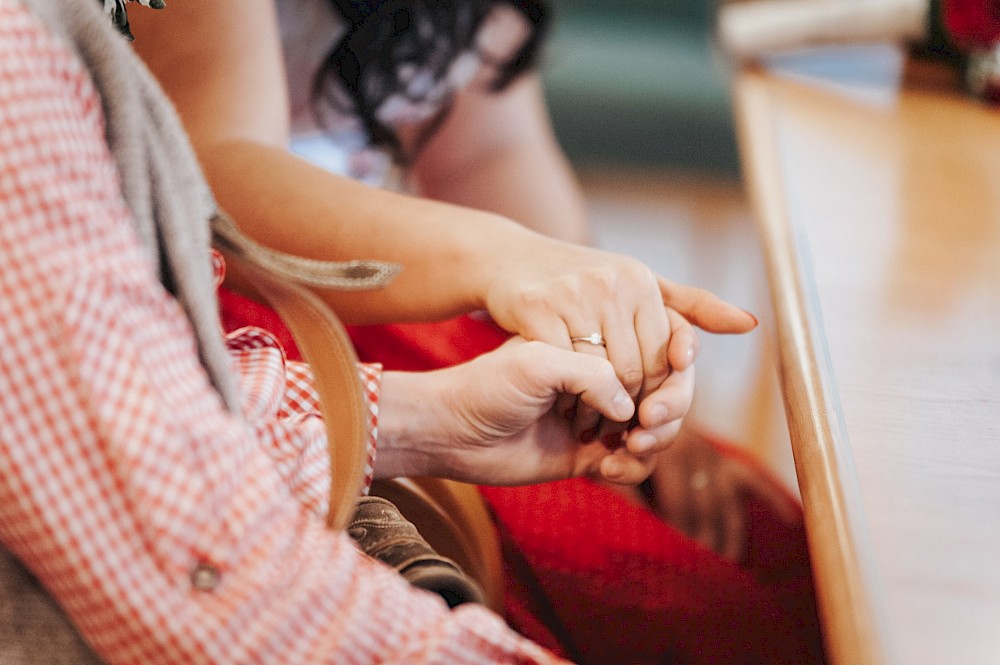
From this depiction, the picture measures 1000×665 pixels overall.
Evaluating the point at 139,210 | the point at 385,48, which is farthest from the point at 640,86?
the point at 139,210

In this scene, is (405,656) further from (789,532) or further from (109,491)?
(789,532)

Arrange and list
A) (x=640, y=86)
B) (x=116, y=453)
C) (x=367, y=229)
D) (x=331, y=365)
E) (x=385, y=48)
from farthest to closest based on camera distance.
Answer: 1. (x=640, y=86)
2. (x=385, y=48)
3. (x=367, y=229)
4. (x=331, y=365)
5. (x=116, y=453)

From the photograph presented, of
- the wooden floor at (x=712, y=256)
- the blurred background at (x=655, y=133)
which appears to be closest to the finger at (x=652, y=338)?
the wooden floor at (x=712, y=256)

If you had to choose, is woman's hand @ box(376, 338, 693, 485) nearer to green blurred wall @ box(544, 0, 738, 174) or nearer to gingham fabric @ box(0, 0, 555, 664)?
gingham fabric @ box(0, 0, 555, 664)

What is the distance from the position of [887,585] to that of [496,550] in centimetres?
28

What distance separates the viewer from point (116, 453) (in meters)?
0.36

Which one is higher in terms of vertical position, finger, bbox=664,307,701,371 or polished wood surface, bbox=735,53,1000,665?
polished wood surface, bbox=735,53,1000,665

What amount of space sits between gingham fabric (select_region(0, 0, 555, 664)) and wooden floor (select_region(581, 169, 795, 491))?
3.72ft

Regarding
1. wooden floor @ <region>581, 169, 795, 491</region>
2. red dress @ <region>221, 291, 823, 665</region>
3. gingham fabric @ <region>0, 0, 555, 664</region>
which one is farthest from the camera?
wooden floor @ <region>581, 169, 795, 491</region>

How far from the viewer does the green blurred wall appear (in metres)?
2.32

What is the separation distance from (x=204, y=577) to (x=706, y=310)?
0.38 metres

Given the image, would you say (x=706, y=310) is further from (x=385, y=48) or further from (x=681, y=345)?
(x=385, y=48)

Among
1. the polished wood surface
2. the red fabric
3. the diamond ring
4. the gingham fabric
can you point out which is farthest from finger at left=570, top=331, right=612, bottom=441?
the red fabric

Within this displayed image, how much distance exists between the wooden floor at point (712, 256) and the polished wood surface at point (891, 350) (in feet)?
1.67
